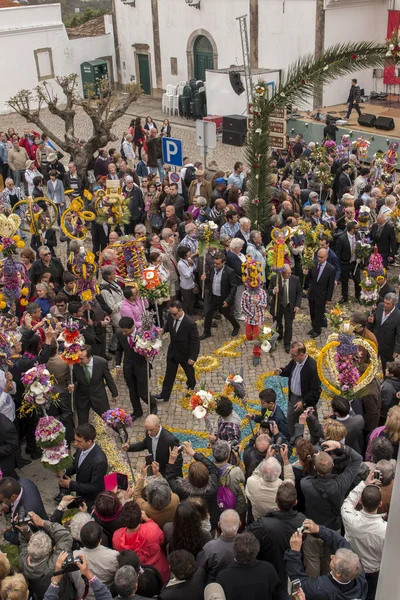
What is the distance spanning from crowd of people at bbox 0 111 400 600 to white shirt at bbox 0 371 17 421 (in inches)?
0.7

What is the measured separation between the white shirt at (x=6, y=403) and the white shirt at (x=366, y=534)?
4.35 m

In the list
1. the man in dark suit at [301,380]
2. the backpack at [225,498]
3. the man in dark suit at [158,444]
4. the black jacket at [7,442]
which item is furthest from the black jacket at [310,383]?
the black jacket at [7,442]

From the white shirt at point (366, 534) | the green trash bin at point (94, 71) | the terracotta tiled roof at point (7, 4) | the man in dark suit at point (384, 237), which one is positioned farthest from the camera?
the green trash bin at point (94, 71)

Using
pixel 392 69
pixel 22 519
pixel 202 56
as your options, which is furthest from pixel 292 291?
pixel 202 56

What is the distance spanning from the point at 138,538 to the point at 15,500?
1.41 metres

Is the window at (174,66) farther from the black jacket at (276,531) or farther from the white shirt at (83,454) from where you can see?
the black jacket at (276,531)

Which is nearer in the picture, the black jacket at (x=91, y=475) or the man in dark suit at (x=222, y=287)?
the black jacket at (x=91, y=475)

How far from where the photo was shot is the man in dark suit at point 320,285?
433 inches

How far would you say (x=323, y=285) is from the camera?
1113 cm

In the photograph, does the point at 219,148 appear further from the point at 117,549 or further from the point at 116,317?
the point at 117,549

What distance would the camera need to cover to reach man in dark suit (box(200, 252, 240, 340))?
1105cm

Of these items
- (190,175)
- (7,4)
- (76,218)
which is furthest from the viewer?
(7,4)

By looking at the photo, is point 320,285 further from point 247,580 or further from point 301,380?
point 247,580

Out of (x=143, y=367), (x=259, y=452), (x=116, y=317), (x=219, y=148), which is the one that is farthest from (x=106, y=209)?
(x=219, y=148)
